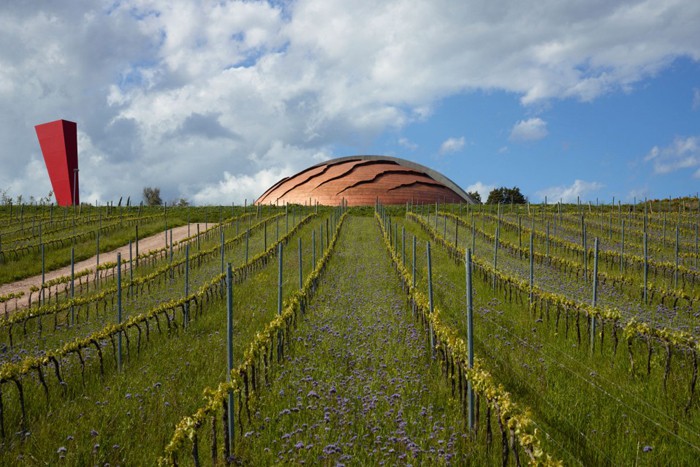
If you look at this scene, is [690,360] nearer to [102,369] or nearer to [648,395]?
[648,395]

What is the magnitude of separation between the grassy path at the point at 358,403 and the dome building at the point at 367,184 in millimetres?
67537

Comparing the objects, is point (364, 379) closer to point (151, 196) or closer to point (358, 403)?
point (358, 403)

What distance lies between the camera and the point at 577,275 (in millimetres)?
17516

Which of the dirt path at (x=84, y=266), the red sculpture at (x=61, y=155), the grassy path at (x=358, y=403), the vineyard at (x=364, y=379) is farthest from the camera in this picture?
the red sculpture at (x=61, y=155)

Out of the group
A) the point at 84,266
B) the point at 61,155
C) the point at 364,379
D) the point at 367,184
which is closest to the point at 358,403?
the point at 364,379

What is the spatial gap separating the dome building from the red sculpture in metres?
33.5

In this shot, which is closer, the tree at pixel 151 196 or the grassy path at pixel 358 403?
the grassy path at pixel 358 403

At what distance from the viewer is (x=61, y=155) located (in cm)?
5975

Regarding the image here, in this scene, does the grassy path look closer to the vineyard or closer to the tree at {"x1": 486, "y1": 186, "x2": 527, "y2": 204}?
the vineyard

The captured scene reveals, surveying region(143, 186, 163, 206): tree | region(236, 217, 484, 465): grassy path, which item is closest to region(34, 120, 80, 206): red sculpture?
region(143, 186, 163, 206): tree

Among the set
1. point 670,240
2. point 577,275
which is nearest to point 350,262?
point 577,275

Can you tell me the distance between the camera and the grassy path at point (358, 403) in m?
5.15

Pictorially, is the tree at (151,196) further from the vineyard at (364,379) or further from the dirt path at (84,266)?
the vineyard at (364,379)

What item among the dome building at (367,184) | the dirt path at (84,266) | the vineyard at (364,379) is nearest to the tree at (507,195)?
the dome building at (367,184)
